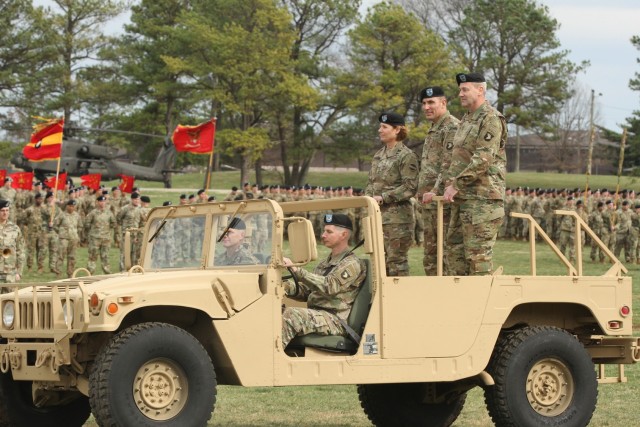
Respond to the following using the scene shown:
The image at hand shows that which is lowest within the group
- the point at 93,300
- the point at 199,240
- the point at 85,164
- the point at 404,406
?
the point at 404,406

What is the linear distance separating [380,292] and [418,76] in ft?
180

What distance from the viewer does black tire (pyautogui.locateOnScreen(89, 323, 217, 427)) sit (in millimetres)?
8008

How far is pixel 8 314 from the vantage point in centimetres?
866

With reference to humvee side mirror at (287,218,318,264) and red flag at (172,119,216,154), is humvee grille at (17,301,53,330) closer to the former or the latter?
humvee side mirror at (287,218,318,264)

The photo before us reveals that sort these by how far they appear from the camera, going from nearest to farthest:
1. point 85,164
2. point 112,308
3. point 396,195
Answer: point 112,308
point 396,195
point 85,164

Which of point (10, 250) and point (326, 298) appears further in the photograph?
point (10, 250)

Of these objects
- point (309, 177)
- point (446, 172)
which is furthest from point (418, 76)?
point (446, 172)

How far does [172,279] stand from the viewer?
8539 mm

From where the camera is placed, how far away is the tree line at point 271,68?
63.1m

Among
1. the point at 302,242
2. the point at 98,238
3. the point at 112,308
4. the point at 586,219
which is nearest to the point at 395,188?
the point at 302,242

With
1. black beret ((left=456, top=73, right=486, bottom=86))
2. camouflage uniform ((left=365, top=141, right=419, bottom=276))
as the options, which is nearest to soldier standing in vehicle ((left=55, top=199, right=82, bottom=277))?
camouflage uniform ((left=365, top=141, right=419, bottom=276))

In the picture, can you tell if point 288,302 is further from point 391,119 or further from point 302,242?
point 391,119

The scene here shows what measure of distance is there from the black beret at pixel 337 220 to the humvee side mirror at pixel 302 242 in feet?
3.13

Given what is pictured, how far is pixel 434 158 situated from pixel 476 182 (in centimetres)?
88
